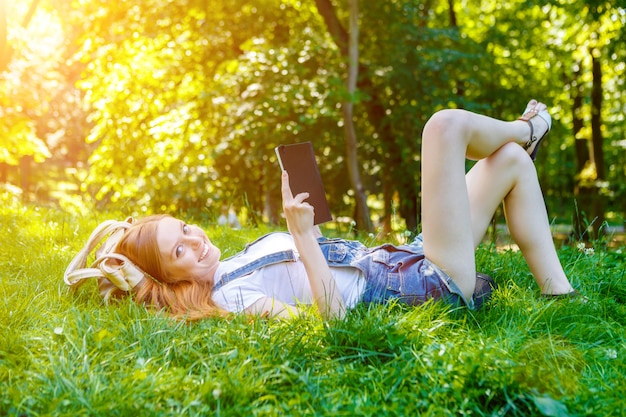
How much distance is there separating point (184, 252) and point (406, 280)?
1.12 metres

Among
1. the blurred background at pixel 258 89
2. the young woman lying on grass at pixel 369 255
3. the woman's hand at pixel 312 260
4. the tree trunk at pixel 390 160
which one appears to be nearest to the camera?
the woman's hand at pixel 312 260

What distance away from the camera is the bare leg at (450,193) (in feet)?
9.66

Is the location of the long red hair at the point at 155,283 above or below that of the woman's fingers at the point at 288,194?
below

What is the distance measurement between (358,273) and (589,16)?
8.52m

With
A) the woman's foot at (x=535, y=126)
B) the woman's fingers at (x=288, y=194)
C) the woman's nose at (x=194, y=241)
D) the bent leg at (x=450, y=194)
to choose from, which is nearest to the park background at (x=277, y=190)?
the bent leg at (x=450, y=194)

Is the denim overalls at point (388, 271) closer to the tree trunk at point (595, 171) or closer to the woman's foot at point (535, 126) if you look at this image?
the woman's foot at point (535, 126)

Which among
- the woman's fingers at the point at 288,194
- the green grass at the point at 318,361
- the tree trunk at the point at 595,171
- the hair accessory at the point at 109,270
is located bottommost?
the tree trunk at the point at 595,171

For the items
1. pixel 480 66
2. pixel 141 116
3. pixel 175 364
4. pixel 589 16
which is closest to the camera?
pixel 175 364

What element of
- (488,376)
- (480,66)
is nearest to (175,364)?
(488,376)

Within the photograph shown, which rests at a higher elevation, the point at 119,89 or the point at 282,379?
the point at 119,89

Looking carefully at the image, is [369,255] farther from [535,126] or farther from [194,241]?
[535,126]

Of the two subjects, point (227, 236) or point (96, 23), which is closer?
point (227, 236)

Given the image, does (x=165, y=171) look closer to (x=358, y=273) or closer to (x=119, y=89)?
(x=119, y=89)

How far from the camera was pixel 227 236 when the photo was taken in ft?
16.3
